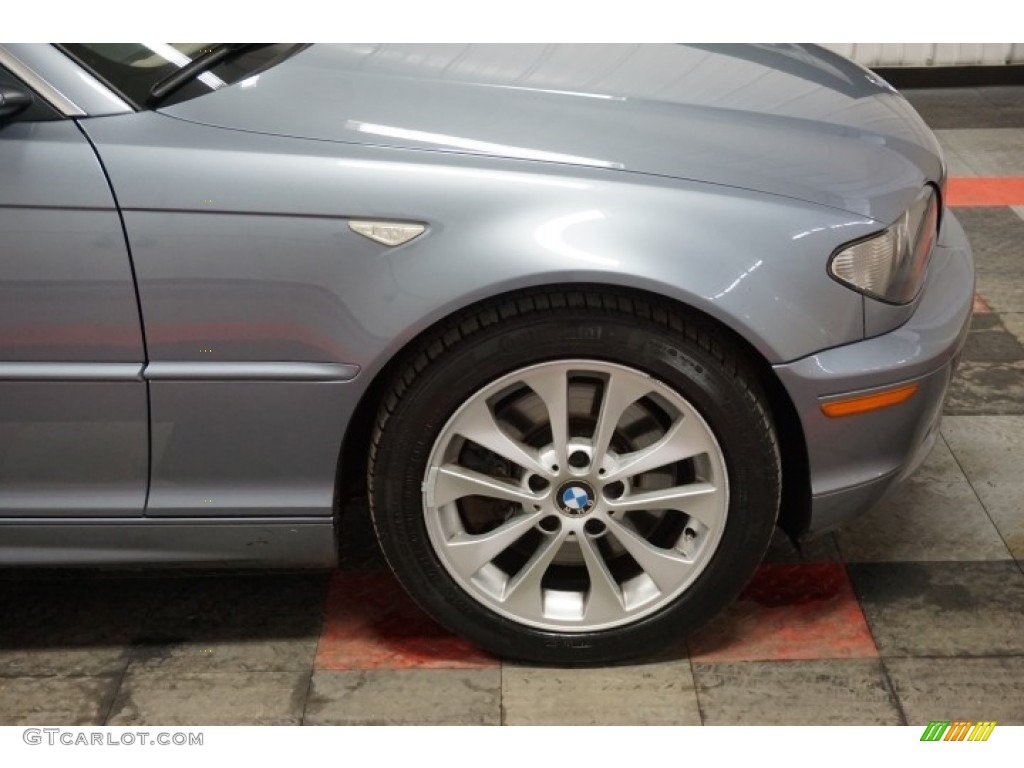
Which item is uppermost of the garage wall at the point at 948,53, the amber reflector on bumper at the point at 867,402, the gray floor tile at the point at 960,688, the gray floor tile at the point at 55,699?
the amber reflector on bumper at the point at 867,402

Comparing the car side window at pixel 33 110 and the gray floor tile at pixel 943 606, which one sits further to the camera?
the gray floor tile at pixel 943 606

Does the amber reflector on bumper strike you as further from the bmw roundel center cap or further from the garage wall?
the garage wall

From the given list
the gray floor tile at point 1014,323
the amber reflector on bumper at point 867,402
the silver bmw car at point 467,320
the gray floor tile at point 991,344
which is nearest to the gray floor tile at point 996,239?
the gray floor tile at point 1014,323

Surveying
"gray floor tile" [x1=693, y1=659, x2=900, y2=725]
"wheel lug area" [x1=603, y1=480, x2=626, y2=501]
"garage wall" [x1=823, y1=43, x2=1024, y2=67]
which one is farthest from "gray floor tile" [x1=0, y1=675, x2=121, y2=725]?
"garage wall" [x1=823, y1=43, x2=1024, y2=67]

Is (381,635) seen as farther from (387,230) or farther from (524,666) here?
(387,230)

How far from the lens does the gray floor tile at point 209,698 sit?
7.57 feet

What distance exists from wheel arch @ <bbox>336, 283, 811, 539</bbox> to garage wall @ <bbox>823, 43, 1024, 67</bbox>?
4.77 meters

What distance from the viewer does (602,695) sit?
2346 millimetres

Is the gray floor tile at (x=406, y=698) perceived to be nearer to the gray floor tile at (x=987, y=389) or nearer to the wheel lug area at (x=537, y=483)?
the wheel lug area at (x=537, y=483)

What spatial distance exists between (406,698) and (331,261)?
800mm

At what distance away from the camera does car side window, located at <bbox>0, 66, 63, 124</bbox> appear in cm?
205

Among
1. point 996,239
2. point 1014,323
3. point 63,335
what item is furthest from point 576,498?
point 996,239

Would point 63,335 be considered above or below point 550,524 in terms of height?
above
